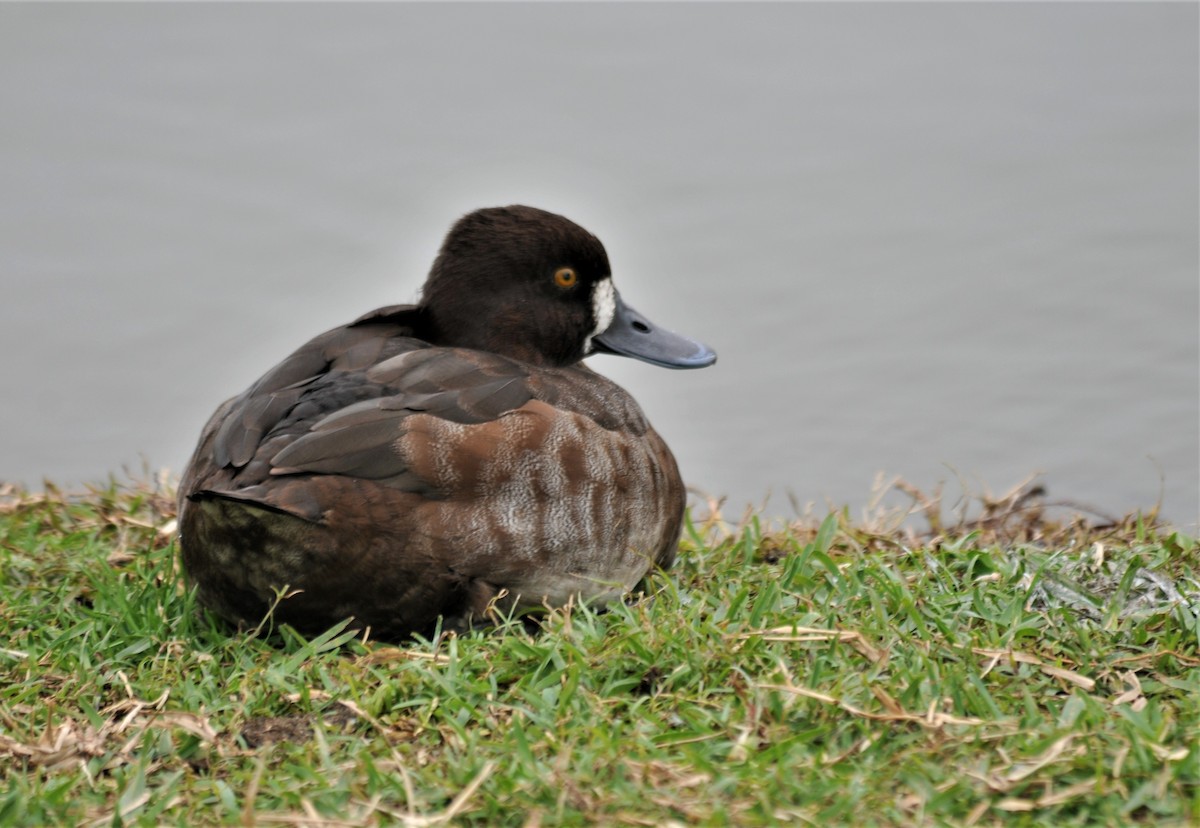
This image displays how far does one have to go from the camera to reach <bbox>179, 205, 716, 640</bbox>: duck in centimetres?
334

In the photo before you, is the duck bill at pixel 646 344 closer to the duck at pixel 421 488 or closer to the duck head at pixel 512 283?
the duck head at pixel 512 283

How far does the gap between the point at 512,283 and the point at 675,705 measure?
1.55 meters

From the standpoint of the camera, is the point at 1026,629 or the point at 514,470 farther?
the point at 514,470

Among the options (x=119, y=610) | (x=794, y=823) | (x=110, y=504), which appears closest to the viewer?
(x=794, y=823)

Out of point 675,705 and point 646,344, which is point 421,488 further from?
point 646,344

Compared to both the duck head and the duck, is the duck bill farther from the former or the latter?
the duck

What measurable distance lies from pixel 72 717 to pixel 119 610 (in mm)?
605

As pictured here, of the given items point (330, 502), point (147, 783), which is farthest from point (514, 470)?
point (147, 783)

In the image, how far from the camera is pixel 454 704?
118 inches

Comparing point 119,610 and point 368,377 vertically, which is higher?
point 368,377

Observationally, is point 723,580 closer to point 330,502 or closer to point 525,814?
point 330,502

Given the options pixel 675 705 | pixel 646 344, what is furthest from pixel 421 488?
pixel 646 344

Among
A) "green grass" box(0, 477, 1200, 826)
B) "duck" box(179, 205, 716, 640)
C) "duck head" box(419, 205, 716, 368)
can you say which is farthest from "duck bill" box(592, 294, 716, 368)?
"green grass" box(0, 477, 1200, 826)

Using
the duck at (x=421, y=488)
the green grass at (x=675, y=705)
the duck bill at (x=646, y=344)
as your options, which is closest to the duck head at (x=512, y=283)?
the duck at (x=421, y=488)
